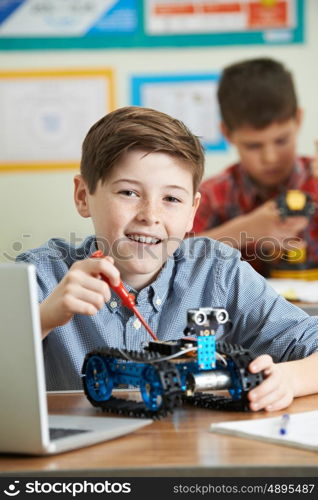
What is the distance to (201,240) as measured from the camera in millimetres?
1699

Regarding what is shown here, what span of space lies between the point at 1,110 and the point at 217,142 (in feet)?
3.31

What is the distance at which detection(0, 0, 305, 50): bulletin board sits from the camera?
3.58 meters

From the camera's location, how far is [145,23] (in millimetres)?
3598

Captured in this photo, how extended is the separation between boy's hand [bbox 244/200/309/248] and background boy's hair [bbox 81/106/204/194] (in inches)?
67.9

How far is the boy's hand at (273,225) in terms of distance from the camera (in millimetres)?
3209

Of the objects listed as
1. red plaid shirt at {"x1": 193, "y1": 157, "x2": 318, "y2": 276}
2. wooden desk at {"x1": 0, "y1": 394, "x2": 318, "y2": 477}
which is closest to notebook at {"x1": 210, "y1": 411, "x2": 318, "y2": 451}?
wooden desk at {"x1": 0, "y1": 394, "x2": 318, "y2": 477}

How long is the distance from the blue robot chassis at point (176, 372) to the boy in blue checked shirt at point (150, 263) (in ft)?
0.89

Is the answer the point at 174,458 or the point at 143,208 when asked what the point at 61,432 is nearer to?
the point at 174,458

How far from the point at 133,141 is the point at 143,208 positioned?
0.13m

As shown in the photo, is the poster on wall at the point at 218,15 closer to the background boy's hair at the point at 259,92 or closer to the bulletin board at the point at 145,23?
the bulletin board at the point at 145,23

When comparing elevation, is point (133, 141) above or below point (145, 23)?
below

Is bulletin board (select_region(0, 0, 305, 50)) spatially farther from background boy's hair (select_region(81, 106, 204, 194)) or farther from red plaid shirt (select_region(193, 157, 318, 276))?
background boy's hair (select_region(81, 106, 204, 194))

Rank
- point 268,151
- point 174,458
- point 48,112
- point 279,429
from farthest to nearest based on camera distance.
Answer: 1. point 48,112
2. point 268,151
3. point 279,429
4. point 174,458

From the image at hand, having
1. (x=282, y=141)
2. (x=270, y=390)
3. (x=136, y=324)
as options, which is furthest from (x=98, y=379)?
(x=282, y=141)
